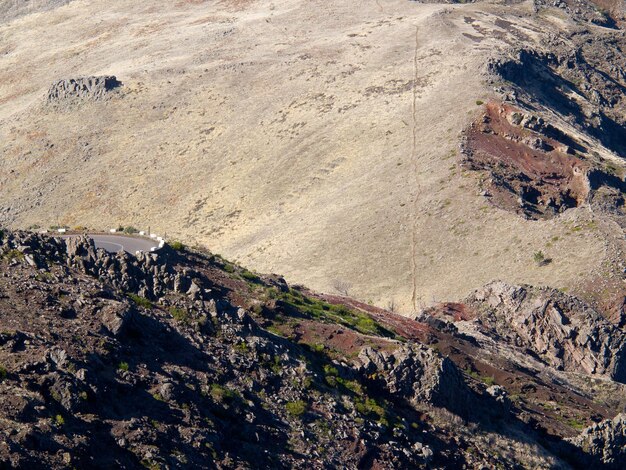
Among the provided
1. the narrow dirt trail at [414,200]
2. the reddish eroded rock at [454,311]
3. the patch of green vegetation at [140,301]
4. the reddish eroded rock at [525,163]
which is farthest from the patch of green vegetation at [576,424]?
the reddish eroded rock at [525,163]

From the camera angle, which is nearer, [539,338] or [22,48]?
[539,338]

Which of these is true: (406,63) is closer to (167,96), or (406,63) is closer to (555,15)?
(167,96)

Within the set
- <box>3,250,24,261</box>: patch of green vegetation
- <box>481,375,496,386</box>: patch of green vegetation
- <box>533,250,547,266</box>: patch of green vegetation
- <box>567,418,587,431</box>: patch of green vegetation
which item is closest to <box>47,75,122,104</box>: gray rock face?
<box>533,250,547,266</box>: patch of green vegetation

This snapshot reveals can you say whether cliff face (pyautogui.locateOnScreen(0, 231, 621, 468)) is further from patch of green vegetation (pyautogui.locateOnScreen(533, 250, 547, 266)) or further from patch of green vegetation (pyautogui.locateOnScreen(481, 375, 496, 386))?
patch of green vegetation (pyautogui.locateOnScreen(533, 250, 547, 266))

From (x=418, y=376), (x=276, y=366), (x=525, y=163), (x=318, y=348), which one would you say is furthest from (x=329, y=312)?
(x=525, y=163)


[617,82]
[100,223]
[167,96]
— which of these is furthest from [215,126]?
[617,82]

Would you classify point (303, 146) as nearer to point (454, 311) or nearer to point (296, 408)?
point (454, 311)
